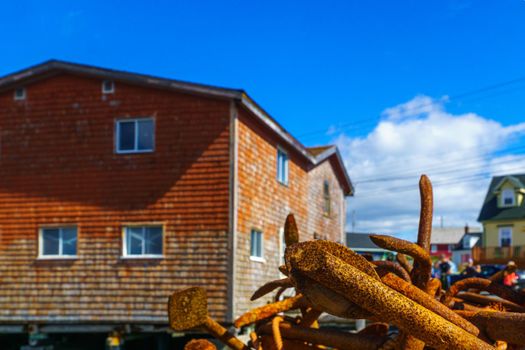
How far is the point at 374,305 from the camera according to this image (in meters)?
1.05

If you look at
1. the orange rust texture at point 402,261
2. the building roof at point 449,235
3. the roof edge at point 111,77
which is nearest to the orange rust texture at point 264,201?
the roof edge at point 111,77

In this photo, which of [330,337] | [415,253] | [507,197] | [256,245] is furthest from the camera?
[507,197]

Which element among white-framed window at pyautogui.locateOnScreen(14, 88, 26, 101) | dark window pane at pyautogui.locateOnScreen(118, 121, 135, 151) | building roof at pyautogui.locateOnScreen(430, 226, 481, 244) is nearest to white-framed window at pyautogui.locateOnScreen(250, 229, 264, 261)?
dark window pane at pyautogui.locateOnScreen(118, 121, 135, 151)

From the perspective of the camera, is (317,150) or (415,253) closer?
(415,253)

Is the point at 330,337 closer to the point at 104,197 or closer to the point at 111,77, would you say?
the point at 104,197

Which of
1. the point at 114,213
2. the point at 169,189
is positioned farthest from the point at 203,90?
the point at 114,213

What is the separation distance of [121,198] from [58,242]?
7.36 ft

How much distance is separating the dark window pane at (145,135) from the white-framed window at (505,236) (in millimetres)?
38778

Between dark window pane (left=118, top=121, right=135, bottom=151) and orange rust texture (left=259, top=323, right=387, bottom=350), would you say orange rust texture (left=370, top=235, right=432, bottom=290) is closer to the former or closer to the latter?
orange rust texture (left=259, top=323, right=387, bottom=350)

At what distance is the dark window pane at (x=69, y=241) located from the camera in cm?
1797

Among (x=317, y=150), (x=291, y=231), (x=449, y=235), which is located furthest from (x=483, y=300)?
(x=449, y=235)

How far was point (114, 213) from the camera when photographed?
58.1ft

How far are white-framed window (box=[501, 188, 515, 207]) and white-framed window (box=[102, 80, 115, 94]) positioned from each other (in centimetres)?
4096

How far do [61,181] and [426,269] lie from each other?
693 inches
